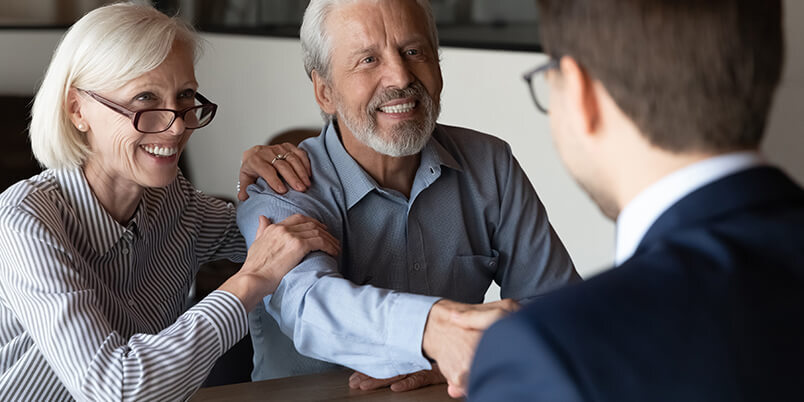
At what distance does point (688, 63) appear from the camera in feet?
2.83

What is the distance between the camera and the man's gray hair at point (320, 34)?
6.37 feet

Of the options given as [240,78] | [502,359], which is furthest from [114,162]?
[240,78]

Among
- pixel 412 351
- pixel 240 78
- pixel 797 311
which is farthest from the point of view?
pixel 240 78

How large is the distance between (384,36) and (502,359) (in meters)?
1.21

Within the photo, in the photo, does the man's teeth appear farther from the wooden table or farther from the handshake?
the handshake

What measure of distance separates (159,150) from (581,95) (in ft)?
3.47

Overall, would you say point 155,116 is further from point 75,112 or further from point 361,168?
point 361,168

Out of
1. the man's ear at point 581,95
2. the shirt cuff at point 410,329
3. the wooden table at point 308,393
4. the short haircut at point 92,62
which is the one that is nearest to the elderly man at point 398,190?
the wooden table at point 308,393

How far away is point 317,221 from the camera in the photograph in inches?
70.1

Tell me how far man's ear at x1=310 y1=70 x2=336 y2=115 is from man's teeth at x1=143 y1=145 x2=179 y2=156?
0.40 metres

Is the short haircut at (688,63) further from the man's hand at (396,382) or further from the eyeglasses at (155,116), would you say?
the eyeglasses at (155,116)

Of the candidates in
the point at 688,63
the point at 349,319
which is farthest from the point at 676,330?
the point at 349,319

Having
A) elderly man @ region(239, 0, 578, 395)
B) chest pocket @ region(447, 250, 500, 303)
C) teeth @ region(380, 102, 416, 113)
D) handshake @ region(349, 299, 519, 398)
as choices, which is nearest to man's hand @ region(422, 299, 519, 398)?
handshake @ region(349, 299, 519, 398)

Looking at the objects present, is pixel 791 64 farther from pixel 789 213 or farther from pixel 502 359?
pixel 502 359
